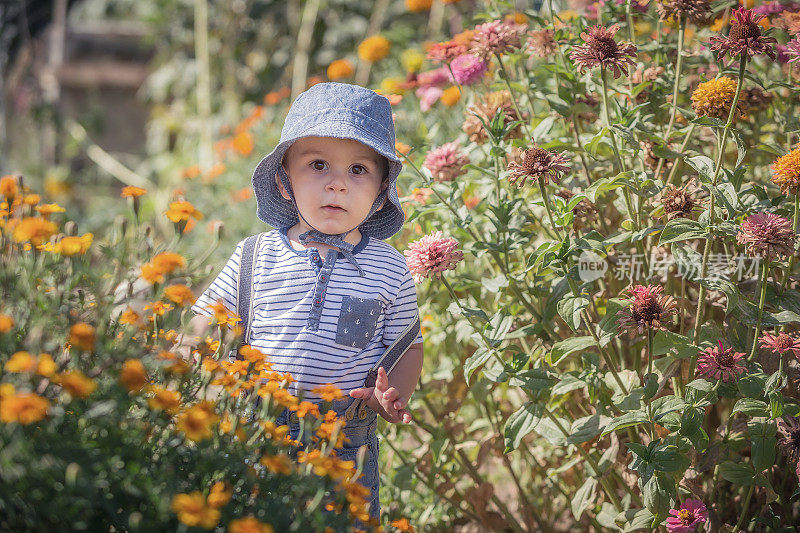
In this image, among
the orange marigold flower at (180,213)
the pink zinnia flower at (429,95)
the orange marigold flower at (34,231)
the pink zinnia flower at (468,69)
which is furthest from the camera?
the pink zinnia flower at (429,95)

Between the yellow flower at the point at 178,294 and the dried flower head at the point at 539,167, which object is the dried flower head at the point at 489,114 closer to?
the dried flower head at the point at 539,167

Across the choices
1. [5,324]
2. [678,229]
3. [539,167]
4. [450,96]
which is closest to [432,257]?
[539,167]

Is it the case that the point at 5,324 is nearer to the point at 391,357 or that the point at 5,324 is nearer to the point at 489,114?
the point at 391,357

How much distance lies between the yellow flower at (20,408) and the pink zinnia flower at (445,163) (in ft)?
3.83

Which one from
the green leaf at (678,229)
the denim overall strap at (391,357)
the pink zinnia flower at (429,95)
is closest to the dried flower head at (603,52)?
the green leaf at (678,229)

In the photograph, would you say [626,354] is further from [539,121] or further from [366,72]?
[366,72]

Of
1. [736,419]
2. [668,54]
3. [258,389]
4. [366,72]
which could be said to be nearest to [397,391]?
[258,389]

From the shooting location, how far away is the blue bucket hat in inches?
60.3

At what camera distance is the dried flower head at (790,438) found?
154 cm

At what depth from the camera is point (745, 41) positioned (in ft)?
4.82

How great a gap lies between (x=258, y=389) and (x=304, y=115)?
68 centimetres

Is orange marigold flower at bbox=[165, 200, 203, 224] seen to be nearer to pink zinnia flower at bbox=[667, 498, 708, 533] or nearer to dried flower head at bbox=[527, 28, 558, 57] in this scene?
dried flower head at bbox=[527, 28, 558, 57]

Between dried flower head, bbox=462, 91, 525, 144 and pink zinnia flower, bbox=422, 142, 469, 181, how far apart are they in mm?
71

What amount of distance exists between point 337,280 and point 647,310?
2.17 ft
